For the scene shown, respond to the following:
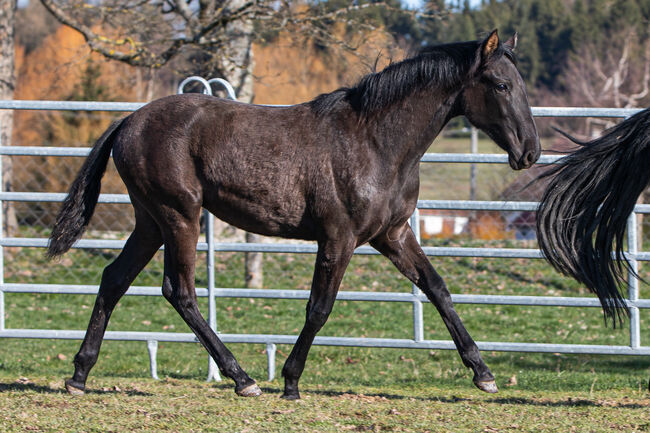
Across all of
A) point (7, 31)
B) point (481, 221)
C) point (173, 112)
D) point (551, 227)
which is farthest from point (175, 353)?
point (7, 31)

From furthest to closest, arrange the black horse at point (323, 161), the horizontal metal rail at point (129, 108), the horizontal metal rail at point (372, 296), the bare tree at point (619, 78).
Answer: the bare tree at point (619, 78) < the horizontal metal rail at point (372, 296) < the horizontal metal rail at point (129, 108) < the black horse at point (323, 161)

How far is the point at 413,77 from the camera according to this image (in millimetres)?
4234

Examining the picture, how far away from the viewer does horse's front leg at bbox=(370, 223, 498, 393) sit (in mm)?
4418

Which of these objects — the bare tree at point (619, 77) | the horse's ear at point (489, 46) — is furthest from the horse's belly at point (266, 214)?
the bare tree at point (619, 77)

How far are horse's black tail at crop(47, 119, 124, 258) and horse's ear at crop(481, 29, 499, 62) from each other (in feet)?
6.95

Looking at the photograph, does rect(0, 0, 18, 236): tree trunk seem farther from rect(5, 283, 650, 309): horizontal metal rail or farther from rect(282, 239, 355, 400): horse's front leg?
rect(282, 239, 355, 400): horse's front leg

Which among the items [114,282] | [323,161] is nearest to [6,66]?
[114,282]

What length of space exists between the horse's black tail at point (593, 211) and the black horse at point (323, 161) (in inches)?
13.6

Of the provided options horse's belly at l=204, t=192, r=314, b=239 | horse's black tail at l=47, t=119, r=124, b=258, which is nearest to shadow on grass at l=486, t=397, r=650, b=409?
horse's belly at l=204, t=192, r=314, b=239

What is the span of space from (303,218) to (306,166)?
11.0 inches

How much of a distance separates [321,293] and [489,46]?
5.10ft

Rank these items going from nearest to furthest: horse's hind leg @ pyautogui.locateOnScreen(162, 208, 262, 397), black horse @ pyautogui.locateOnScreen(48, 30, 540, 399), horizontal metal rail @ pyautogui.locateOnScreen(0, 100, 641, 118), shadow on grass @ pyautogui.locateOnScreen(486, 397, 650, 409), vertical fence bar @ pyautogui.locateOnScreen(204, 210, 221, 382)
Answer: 1. black horse @ pyautogui.locateOnScreen(48, 30, 540, 399)
2. horse's hind leg @ pyautogui.locateOnScreen(162, 208, 262, 397)
3. shadow on grass @ pyautogui.locateOnScreen(486, 397, 650, 409)
4. horizontal metal rail @ pyautogui.locateOnScreen(0, 100, 641, 118)
5. vertical fence bar @ pyautogui.locateOnScreen(204, 210, 221, 382)

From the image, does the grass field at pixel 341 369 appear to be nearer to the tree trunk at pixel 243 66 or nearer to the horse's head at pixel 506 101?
the tree trunk at pixel 243 66

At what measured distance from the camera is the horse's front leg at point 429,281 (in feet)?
14.5
